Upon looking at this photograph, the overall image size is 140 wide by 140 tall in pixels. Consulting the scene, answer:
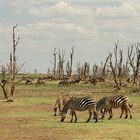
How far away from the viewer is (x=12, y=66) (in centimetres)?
4603

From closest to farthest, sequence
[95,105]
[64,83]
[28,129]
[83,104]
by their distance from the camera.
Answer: [28,129], [83,104], [95,105], [64,83]

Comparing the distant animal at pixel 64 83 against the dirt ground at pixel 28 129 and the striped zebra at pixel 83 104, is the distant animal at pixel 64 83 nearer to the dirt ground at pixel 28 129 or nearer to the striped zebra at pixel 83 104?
the dirt ground at pixel 28 129

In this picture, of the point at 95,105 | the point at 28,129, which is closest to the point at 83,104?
the point at 95,105

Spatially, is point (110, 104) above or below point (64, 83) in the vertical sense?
below

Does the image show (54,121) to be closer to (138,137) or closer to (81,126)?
(81,126)

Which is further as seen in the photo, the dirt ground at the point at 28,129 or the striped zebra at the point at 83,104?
the striped zebra at the point at 83,104

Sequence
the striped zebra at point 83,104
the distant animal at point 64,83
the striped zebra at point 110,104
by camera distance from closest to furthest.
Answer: the striped zebra at point 83,104, the striped zebra at point 110,104, the distant animal at point 64,83

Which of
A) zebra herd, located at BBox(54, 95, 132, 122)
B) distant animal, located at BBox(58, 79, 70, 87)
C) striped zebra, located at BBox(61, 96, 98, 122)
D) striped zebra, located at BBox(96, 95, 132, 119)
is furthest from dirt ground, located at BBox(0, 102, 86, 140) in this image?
distant animal, located at BBox(58, 79, 70, 87)

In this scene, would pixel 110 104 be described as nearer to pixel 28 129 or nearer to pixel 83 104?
pixel 83 104

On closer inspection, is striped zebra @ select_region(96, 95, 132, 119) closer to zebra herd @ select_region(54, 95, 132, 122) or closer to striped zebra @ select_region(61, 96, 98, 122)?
zebra herd @ select_region(54, 95, 132, 122)

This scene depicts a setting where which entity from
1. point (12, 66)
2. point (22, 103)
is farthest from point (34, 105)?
point (12, 66)

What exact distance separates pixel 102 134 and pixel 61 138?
5.90 feet

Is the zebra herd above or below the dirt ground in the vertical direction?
above

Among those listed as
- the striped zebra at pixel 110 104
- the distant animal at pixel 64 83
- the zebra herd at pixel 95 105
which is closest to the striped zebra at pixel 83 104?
the zebra herd at pixel 95 105
